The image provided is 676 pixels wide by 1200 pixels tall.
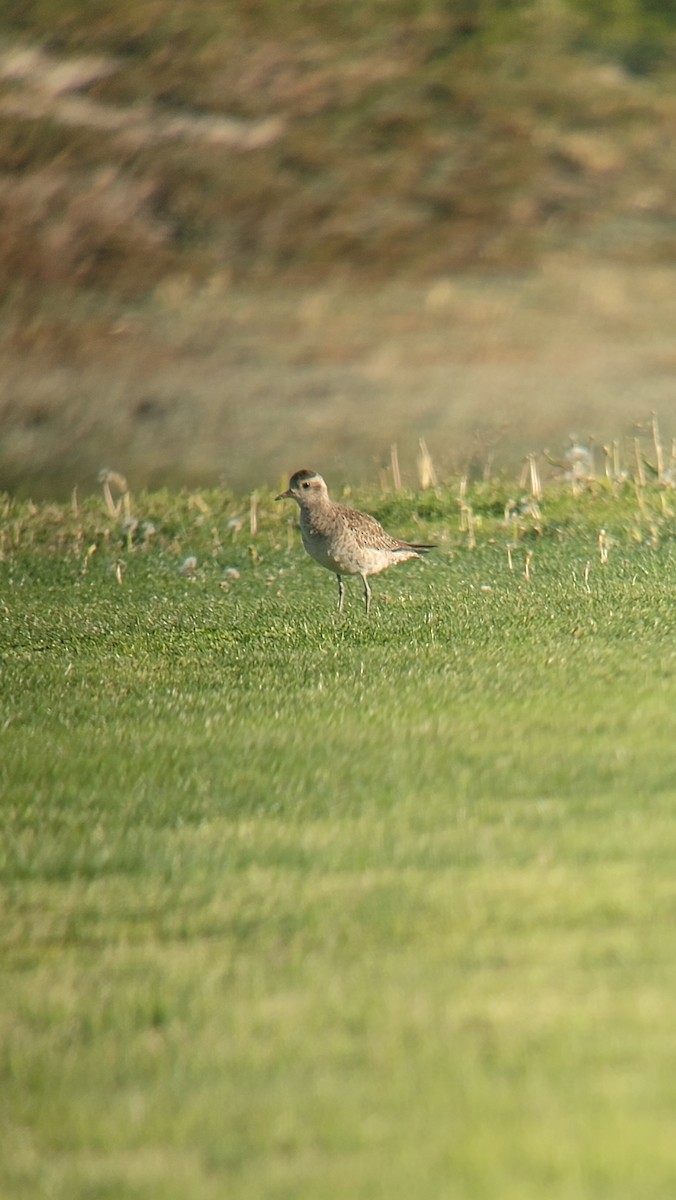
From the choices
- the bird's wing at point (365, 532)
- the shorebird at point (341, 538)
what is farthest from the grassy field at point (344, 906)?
the bird's wing at point (365, 532)

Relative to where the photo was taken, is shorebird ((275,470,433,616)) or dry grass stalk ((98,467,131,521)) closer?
shorebird ((275,470,433,616))

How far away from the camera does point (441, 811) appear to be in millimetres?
5359

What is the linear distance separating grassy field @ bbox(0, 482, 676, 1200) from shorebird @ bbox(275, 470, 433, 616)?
2.80 feet

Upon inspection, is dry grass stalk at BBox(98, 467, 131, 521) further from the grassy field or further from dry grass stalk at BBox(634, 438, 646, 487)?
the grassy field

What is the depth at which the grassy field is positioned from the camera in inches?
127

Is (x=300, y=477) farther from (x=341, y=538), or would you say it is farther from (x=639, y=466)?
(x=639, y=466)

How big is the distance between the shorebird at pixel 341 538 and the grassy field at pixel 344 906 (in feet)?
2.80

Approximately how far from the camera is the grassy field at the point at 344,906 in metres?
3.22

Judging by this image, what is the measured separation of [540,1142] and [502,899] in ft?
4.44

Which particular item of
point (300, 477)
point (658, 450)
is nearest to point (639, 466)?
point (658, 450)

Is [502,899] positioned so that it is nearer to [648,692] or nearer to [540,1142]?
[540,1142]

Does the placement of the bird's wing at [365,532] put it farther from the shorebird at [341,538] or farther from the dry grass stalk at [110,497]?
the dry grass stalk at [110,497]

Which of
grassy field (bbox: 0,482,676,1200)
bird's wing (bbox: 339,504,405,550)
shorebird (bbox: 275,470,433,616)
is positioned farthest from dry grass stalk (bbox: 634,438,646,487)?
grassy field (bbox: 0,482,676,1200)

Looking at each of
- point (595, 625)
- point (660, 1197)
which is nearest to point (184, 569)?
point (595, 625)
